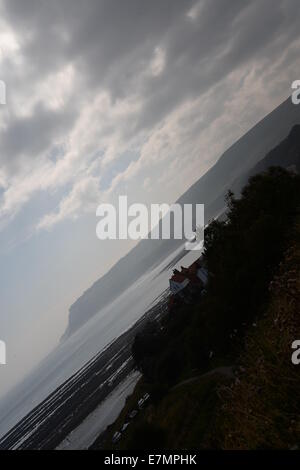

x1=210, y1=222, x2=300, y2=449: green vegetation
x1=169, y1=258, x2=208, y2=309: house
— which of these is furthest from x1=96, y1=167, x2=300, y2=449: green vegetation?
x1=169, y1=258, x2=208, y2=309: house

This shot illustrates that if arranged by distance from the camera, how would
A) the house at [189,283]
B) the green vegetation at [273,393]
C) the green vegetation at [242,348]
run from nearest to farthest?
1. the green vegetation at [273,393]
2. the green vegetation at [242,348]
3. the house at [189,283]

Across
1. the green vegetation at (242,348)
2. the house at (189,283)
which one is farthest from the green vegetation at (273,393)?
the house at (189,283)

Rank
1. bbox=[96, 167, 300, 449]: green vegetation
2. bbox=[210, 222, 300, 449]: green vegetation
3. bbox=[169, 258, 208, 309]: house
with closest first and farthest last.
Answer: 1. bbox=[210, 222, 300, 449]: green vegetation
2. bbox=[96, 167, 300, 449]: green vegetation
3. bbox=[169, 258, 208, 309]: house

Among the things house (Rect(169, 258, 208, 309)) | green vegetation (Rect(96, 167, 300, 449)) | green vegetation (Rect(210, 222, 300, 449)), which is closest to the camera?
green vegetation (Rect(210, 222, 300, 449))

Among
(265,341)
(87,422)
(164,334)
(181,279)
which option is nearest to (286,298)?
(265,341)

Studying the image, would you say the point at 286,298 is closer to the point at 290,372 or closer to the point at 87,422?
the point at 290,372

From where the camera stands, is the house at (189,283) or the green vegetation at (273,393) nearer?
the green vegetation at (273,393)

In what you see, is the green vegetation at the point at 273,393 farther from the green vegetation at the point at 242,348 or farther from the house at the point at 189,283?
the house at the point at 189,283

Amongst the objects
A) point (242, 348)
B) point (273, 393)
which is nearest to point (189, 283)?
point (242, 348)

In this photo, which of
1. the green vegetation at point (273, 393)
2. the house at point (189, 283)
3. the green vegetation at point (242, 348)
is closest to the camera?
the green vegetation at point (273, 393)

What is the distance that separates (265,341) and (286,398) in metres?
1.15

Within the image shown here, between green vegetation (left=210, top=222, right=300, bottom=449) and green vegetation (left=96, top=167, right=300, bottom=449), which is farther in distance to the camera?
green vegetation (left=96, top=167, right=300, bottom=449)

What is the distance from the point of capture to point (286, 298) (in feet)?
26.7

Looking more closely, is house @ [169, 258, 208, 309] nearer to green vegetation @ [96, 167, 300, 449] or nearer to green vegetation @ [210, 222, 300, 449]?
green vegetation @ [96, 167, 300, 449]
